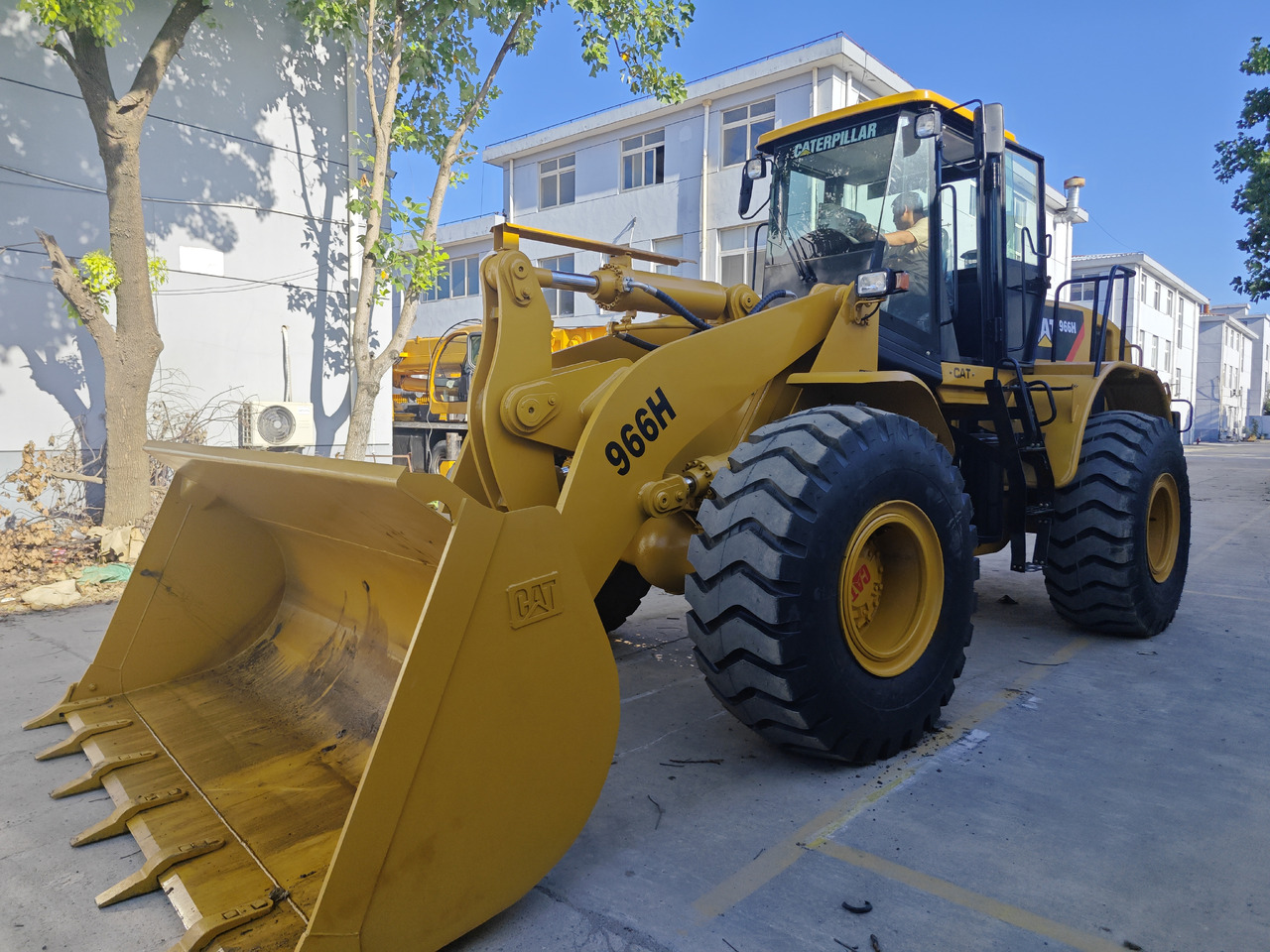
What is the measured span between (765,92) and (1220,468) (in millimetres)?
16013

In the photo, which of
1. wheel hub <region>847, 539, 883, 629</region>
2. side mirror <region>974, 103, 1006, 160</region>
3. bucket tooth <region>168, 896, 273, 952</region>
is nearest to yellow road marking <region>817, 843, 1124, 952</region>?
wheel hub <region>847, 539, 883, 629</region>

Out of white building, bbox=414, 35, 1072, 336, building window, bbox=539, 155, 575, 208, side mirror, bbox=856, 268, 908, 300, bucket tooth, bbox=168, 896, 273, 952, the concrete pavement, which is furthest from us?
building window, bbox=539, 155, 575, 208

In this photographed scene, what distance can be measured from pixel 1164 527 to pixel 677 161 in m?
18.0

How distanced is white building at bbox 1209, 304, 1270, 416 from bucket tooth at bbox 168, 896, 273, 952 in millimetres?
87633

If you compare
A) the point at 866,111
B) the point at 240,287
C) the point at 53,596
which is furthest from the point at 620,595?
the point at 240,287

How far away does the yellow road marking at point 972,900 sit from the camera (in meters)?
2.22

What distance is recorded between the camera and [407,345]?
16422mm

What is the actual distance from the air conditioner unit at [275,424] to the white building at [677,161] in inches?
380

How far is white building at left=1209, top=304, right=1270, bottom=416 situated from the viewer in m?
72.8

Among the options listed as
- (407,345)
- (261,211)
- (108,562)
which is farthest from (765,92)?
(108,562)

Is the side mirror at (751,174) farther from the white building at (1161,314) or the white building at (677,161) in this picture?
the white building at (1161,314)

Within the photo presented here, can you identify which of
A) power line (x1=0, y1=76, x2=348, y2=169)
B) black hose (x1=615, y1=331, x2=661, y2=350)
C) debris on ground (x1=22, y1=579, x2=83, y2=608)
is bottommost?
debris on ground (x1=22, y1=579, x2=83, y2=608)

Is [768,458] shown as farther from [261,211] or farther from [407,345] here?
[407,345]

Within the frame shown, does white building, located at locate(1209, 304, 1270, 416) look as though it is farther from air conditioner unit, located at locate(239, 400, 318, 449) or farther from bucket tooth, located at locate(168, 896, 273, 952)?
bucket tooth, located at locate(168, 896, 273, 952)
